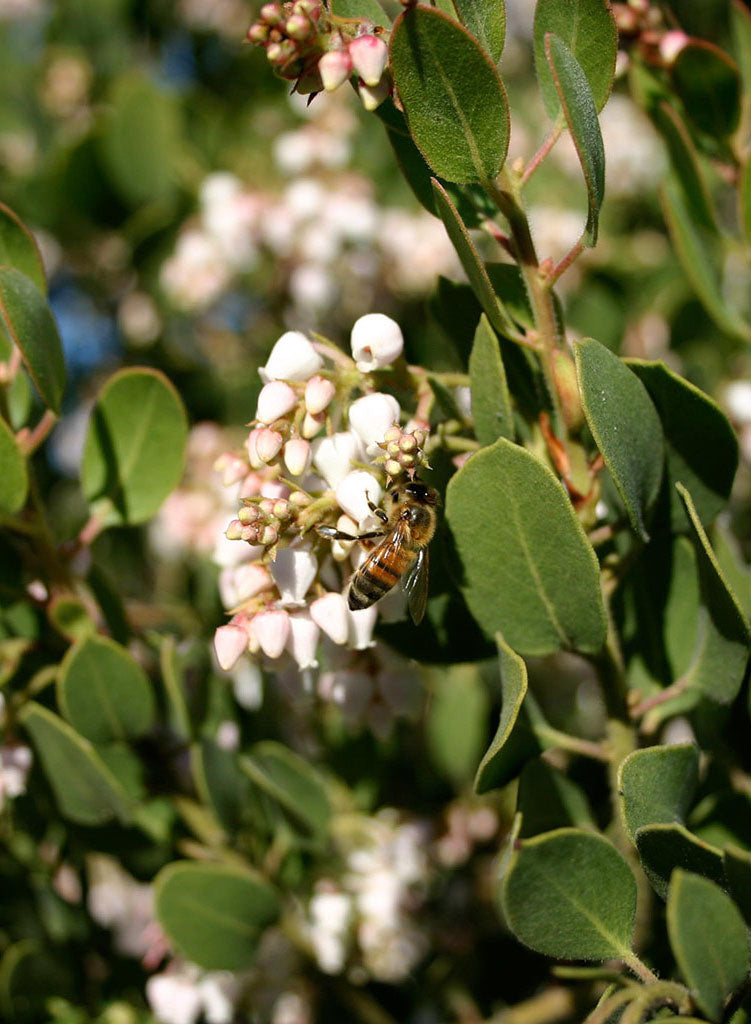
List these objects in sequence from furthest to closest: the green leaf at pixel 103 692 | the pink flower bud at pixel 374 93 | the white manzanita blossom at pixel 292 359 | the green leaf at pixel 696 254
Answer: the green leaf at pixel 696 254 < the green leaf at pixel 103 692 < the white manzanita blossom at pixel 292 359 < the pink flower bud at pixel 374 93

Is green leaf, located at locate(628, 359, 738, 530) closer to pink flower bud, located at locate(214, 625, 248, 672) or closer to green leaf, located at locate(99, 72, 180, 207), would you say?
pink flower bud, located at locate(214, 625, 248, 672)

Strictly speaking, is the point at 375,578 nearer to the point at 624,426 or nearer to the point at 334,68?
the point at 624,426

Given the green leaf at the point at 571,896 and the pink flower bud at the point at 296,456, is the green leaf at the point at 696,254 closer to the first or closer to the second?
the pink flower bud at the point at 296,456

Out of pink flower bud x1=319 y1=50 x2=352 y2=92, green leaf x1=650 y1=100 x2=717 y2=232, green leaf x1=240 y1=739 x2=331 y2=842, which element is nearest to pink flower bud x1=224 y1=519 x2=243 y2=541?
pink flower bud x1=319 y1=50 x2=352 y2=92

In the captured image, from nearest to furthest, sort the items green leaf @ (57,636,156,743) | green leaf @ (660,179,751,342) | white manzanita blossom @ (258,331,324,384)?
white manzanita blossom @ (258,331,324,384) → green leaf @ (57,636,156,743) → green leaf @ (660,179,751,342)

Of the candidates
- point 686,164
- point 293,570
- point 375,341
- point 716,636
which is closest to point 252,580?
point 293,570

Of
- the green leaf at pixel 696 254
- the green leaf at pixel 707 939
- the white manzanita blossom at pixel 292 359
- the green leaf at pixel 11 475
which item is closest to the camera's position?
the green leaf at pixel 707 939

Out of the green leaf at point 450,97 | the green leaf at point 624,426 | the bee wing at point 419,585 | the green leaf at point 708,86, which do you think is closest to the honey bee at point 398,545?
the bee wing at point 419,585

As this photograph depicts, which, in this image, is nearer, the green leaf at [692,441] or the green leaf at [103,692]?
the green leaf at [692,441]
